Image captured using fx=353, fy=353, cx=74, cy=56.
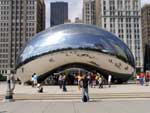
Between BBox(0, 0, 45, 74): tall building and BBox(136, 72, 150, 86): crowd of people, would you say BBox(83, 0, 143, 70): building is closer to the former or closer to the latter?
BBox(0, 0, 45, 74): tall building

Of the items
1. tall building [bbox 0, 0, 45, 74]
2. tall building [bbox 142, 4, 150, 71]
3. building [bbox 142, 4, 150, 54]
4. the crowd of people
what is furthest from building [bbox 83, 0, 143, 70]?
the crowd of people

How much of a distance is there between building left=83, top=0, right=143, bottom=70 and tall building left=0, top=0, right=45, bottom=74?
33.7 metres

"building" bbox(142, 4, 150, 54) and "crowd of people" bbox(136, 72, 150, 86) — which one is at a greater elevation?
"building" bbox(142, 4, 150, 54)

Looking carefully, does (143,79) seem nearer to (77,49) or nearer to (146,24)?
(77,49)

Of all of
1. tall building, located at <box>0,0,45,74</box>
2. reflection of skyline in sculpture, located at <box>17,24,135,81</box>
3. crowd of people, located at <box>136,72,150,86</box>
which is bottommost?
crowd of people, located at <box>136,72,150,86</box>

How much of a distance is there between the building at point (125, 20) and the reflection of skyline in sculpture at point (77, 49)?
117581 mm

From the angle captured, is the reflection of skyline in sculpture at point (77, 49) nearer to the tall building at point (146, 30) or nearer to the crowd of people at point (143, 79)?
the crowd of people at point (143, 79)

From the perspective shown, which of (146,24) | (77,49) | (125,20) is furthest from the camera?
(146,24)

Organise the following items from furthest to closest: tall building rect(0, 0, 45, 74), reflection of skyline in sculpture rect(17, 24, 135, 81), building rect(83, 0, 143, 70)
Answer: tall building rect(0, 0, 45, 74), building rect(83, 0, 143, 70), reflection of skyline in sculpture rect(17, 24, 135, 81)

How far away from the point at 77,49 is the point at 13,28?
12790 centimetres

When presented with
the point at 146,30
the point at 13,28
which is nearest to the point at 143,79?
the point at 13,28

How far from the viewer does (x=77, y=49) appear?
39.9m

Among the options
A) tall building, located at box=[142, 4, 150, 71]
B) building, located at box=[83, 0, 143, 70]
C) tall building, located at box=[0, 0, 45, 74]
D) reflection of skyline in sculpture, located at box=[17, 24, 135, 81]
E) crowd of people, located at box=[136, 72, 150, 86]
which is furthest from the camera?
tall building, located at box=[142, 4, 150, 71]

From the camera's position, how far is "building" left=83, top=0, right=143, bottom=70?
15825cm
